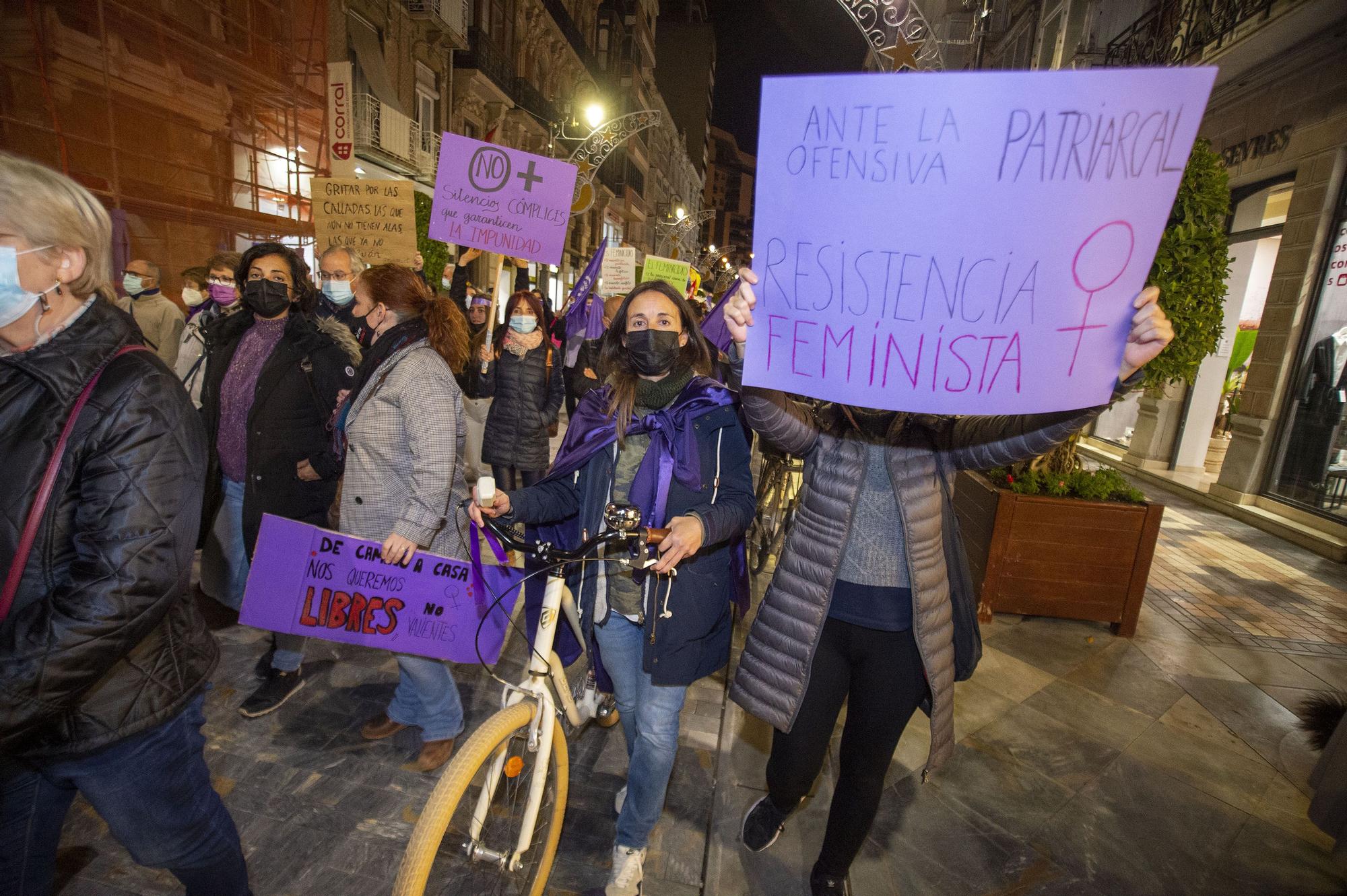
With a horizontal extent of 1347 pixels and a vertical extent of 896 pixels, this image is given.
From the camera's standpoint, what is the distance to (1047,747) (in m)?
3.36

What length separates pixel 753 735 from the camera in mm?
3303

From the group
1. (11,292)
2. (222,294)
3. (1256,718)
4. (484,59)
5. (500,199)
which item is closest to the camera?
(11,292)

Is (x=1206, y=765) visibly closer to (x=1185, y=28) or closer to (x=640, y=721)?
(x=640, y=721)

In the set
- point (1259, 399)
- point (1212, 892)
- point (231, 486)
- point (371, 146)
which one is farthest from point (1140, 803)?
point (371, 146)

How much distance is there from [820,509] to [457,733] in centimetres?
218

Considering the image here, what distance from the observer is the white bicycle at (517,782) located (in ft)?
5.74

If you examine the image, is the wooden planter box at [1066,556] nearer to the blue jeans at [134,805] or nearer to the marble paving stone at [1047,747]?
the marble paving stone at [1047,747]

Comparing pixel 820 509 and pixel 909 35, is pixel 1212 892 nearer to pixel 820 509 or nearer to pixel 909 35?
pixel 820 509

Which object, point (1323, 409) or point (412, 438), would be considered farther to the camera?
point (1323, 409)

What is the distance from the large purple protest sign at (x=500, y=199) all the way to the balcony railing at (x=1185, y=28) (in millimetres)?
8924

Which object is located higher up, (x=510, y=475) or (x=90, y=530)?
(x=90, y=530)

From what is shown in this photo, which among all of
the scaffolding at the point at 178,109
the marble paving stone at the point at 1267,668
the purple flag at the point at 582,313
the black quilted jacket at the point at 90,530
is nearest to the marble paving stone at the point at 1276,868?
the marble paving stone at the point at 1267,668

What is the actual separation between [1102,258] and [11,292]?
236cm

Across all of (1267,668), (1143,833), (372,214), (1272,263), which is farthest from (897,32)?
(1272,263)
